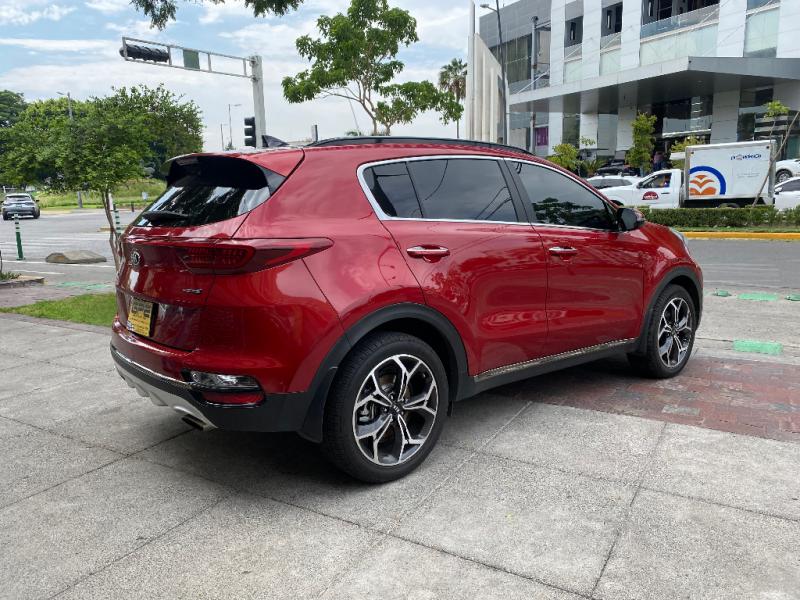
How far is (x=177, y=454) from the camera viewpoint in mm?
3854

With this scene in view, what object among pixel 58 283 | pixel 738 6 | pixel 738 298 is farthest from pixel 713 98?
pixel 58 283

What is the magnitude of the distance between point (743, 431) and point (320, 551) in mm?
2639

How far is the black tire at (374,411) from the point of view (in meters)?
3.10

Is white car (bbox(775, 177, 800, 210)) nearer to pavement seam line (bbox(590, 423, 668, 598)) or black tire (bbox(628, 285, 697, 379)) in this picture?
black tire (bbox(628, 285, 697, 379))

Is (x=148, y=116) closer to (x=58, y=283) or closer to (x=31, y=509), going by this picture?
(x=58, y=283)

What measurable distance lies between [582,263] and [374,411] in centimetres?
180

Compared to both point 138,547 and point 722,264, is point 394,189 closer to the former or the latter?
point 138,547

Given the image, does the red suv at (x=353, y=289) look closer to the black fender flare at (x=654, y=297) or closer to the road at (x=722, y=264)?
the black fender flare at (x=654, y=297)

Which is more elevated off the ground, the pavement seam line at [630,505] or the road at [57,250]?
the pavement seam line at [630,505]

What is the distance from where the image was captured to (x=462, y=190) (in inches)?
148

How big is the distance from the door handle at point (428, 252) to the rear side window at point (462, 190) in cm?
20

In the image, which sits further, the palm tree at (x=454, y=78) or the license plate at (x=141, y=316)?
the palm tree at (x=454, y=78)

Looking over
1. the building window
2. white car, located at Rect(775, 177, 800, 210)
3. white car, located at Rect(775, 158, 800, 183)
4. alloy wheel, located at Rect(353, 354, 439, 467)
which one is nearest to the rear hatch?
alloy wheel, located at Rect(353, 354, 439, 467)

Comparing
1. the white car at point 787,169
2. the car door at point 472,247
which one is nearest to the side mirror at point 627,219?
the car door at point 472,247
